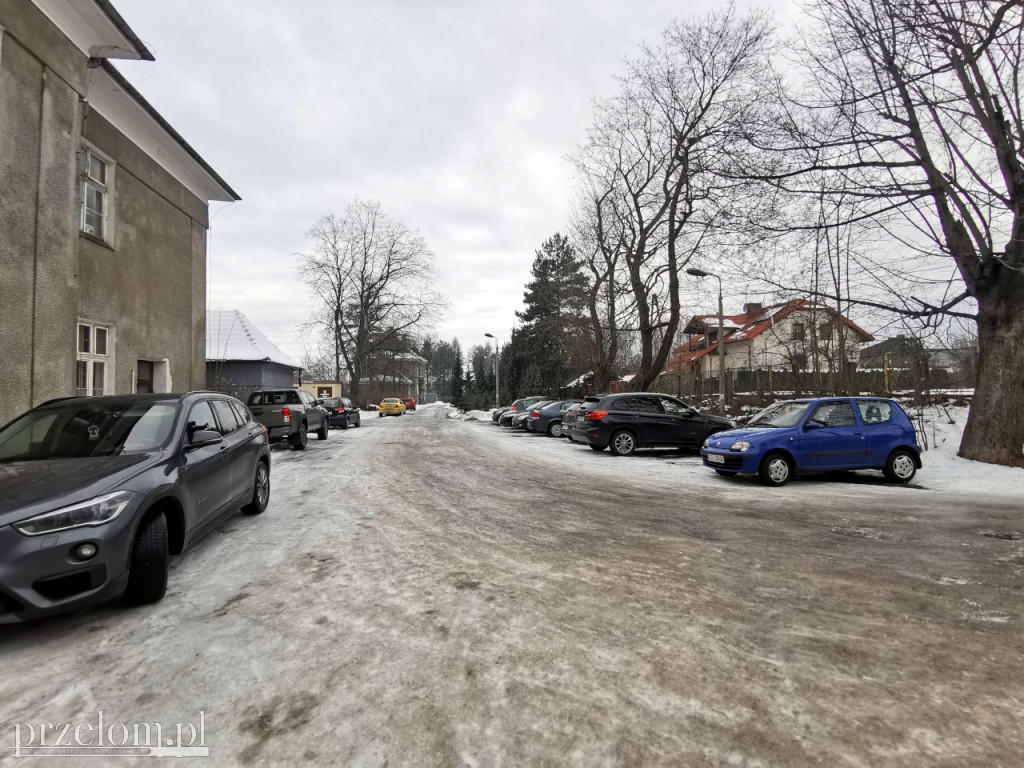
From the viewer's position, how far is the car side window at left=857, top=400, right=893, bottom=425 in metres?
9.54

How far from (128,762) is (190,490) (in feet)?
8.32

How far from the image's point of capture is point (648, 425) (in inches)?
561

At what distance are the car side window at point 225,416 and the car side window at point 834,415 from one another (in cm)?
901

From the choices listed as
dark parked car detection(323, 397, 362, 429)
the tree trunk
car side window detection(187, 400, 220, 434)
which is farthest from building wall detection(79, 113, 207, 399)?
the tree trunk

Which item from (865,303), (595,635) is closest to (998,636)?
(595,635)

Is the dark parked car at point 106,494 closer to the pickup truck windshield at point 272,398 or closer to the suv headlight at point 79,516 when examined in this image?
the suv headlight at point 79,516

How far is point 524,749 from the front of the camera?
2.22m

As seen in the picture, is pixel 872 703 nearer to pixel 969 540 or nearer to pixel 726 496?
pixel 969 540

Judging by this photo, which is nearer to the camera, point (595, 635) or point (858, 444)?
point (595, 635)

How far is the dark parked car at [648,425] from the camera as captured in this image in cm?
1425

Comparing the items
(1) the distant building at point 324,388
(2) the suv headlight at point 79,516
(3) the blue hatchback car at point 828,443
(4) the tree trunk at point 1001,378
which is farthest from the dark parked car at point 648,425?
(1) the distant building at point 324,388

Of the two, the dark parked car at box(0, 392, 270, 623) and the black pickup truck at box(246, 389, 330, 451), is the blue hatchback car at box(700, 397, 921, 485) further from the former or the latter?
the black pickup truck at box(246, 389, 330, 451)

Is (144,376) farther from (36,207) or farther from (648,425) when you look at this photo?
(648,425)

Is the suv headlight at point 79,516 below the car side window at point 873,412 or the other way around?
below
